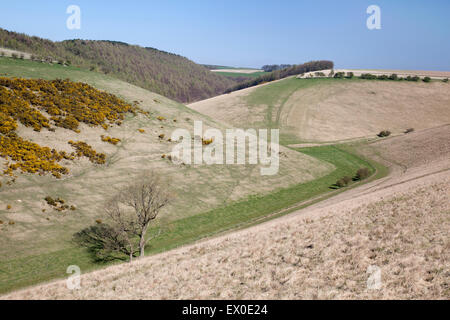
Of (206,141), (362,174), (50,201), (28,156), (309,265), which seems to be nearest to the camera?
(309,265)

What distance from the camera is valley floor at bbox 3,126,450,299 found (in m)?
14.2

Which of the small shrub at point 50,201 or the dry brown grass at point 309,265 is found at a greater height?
the dry brown grass at point 309,265

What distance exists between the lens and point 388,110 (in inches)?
4395

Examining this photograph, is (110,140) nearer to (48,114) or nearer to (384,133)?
(48,114)

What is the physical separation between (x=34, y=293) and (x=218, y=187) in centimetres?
3465

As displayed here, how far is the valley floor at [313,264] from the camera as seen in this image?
14.2 metres

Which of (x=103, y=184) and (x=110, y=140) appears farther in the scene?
(x=110, y=140)

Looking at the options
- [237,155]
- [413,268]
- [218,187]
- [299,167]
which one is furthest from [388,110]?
[413,268]

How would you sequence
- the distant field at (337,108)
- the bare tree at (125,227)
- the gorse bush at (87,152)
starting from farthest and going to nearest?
the distant field at (337,108) < the gorse bush at (87,152) < the bare tree at (125,227)

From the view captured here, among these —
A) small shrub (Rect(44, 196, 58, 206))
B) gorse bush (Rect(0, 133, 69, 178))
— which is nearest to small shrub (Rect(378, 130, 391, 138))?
gorse bush (Rect(0, 133, 69, 178))

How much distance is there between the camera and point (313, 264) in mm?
17031

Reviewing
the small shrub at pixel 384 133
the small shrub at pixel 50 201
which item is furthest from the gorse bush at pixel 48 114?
the small shrub at pixel 384 133

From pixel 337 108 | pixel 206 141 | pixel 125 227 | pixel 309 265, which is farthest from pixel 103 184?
pixel 337 108

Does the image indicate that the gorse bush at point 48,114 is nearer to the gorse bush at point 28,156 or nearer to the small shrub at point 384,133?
the gorse bush at point 28,156
